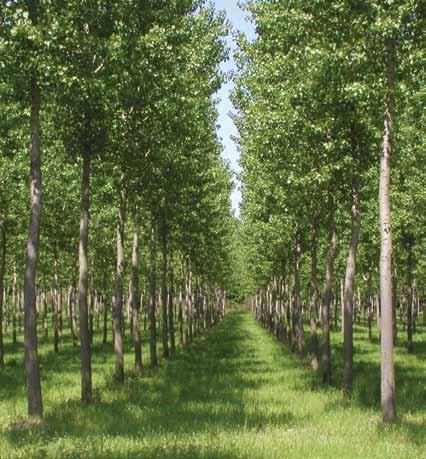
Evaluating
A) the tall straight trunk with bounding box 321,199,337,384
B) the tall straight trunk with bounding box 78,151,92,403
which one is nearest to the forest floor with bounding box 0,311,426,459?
the tall straight trunk with bounding box 78,151,92,403

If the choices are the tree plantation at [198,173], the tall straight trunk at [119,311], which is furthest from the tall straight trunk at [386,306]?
the tall straight trunk at [119,311]

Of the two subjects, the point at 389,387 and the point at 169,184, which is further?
the point at 169,184

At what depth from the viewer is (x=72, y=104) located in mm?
15234

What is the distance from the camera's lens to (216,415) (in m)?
14.3

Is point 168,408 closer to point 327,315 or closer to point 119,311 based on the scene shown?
point 119,311

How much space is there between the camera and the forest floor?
10.5 meters

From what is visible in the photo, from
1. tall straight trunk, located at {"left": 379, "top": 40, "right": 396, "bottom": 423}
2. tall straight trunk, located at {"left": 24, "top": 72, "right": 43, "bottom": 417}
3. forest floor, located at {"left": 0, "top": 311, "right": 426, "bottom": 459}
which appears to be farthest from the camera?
tall straight trunk, located at {"left": 24, "top": 72, "right": 43, "bottom": 417}

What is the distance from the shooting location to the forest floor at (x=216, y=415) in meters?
10.5

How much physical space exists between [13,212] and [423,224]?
20980 mm

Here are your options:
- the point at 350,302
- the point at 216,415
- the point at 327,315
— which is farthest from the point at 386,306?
the point at 327,315

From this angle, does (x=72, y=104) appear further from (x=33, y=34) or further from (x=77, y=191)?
(x=77, y=191)

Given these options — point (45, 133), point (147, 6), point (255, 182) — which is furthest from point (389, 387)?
point (255, 182)

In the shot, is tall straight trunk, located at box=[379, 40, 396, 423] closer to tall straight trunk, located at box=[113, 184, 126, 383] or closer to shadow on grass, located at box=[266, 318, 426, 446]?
shadow on grass, located at box=[266, 318, 426, 446]

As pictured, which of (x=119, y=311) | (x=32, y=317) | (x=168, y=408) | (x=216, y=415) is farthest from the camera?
(x=119, y=311)
